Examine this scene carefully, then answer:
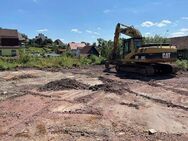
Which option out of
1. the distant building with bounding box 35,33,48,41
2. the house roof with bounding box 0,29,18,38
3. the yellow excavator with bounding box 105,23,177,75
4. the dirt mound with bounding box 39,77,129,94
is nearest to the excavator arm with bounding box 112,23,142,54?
the yellow excavator with bounding box 105,23,177,75

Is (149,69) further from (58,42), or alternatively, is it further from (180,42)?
(58,42)

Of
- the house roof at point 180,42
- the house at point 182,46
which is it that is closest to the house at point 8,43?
the house roof at point 180,42

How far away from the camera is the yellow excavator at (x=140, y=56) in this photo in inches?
656

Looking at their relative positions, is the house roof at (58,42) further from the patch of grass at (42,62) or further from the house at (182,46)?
the patch of grass at (42,62)

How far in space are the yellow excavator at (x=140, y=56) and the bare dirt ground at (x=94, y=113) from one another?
147 inches

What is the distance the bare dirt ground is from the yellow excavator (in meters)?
3.73

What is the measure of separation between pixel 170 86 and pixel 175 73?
4896 millimetres

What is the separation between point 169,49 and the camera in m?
16.8

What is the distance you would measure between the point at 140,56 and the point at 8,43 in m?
35.8

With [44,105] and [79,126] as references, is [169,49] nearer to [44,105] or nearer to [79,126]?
[44,105]

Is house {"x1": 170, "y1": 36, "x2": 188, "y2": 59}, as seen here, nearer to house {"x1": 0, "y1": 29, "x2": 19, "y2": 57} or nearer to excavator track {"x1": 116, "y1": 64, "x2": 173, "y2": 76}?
excavator track {"x1": 116, "y1": 64, "x2": 173, "y2": 76}

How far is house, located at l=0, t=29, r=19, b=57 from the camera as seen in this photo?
47022 millimetres

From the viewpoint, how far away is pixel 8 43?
48.6 meters

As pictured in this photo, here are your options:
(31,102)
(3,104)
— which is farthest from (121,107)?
(3,104)
